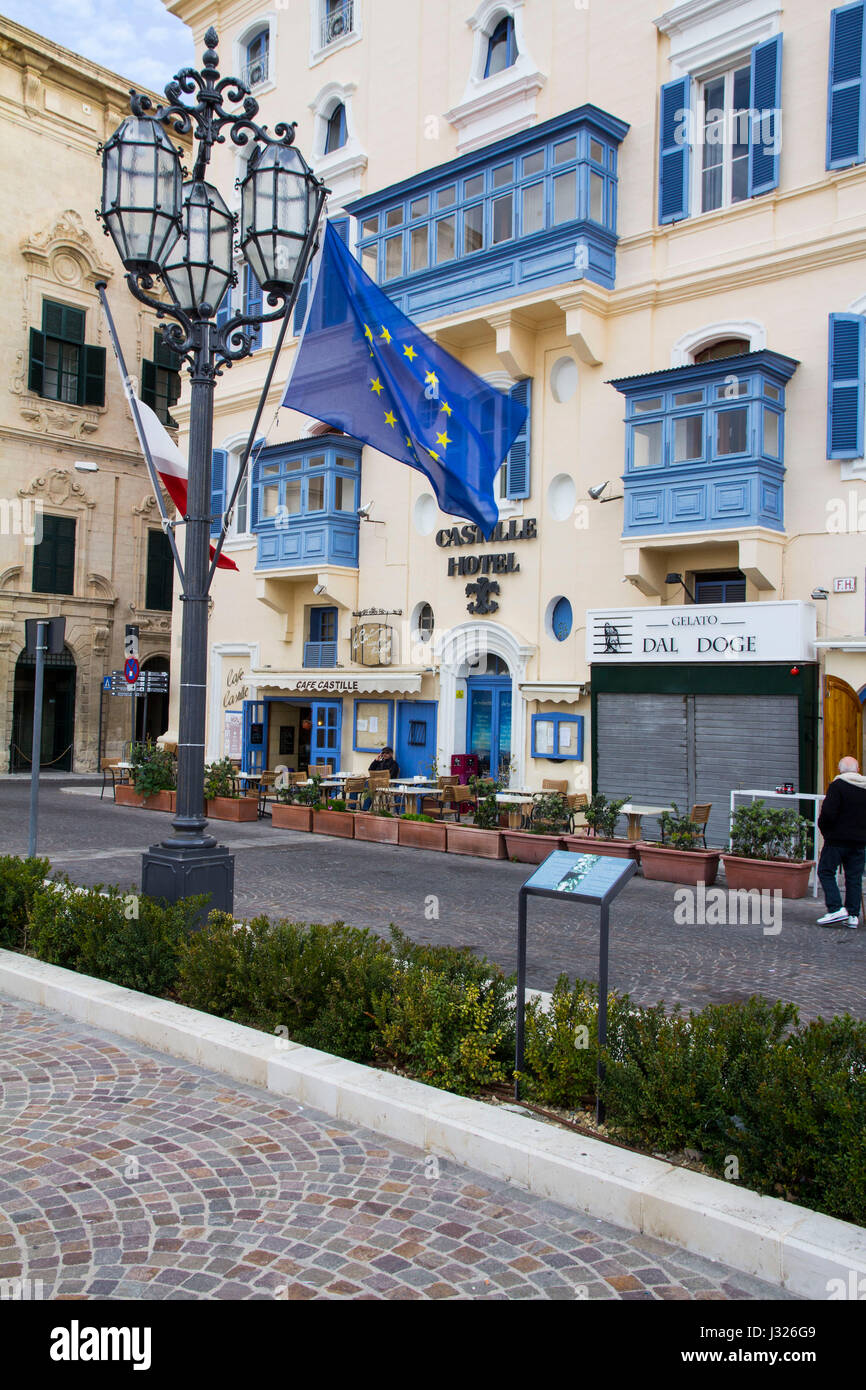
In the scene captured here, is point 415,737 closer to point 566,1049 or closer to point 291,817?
point 291,817

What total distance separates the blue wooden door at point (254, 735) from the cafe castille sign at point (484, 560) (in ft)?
22.7

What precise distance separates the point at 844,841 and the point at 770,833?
2.24 meters

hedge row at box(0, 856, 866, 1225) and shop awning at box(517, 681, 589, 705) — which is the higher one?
shop awning at box(517, 681, 589, 705)

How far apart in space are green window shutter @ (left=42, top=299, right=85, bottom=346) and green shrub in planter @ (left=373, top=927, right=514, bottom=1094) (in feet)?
100

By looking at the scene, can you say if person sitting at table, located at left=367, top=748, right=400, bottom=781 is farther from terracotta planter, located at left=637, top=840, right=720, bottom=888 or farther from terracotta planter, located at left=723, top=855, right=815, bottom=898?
terracotta planter, located at left=723, top=855, right=815, bottom=898

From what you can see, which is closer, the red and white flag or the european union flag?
the red and white flag

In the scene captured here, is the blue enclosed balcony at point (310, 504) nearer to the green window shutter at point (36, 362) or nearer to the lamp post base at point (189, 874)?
the green window shutter at point (36, 362)

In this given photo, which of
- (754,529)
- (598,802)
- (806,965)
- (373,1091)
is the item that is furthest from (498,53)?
(373,1091)

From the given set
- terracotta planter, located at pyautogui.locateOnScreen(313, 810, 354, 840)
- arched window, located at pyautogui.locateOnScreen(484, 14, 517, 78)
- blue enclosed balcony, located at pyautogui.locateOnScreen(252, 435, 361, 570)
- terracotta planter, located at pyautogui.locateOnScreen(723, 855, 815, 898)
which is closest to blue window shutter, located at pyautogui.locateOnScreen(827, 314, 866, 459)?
terracotta planter, located at pyautogui.locateOnScreen(723, 855, 815, 898)

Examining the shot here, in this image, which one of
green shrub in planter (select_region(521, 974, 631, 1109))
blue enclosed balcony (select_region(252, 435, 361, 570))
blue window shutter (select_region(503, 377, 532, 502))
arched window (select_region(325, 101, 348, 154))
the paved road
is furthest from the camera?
arched window (select_region(325, 101, 348, 154))

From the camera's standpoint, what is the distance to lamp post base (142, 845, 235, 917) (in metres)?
7.85

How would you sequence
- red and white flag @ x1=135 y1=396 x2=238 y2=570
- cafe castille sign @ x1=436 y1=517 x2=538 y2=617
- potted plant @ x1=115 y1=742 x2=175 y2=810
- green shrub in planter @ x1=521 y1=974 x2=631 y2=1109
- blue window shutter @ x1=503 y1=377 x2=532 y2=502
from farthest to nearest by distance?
potted plant @ x1=115 y1=742 x2=175 y2=810 < cafe castille sign @ x1=436 y1=517 x2=538 y2=617 < blue window shutter @ x1=503 y1=377 x2=532 y2=502 < red and white flag @ x1=135 y1=396 x2=238 y2=570 < green shrub in planter @ x1=521 y1=974 x2=631 y2=1109

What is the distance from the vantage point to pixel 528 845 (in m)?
15.3
